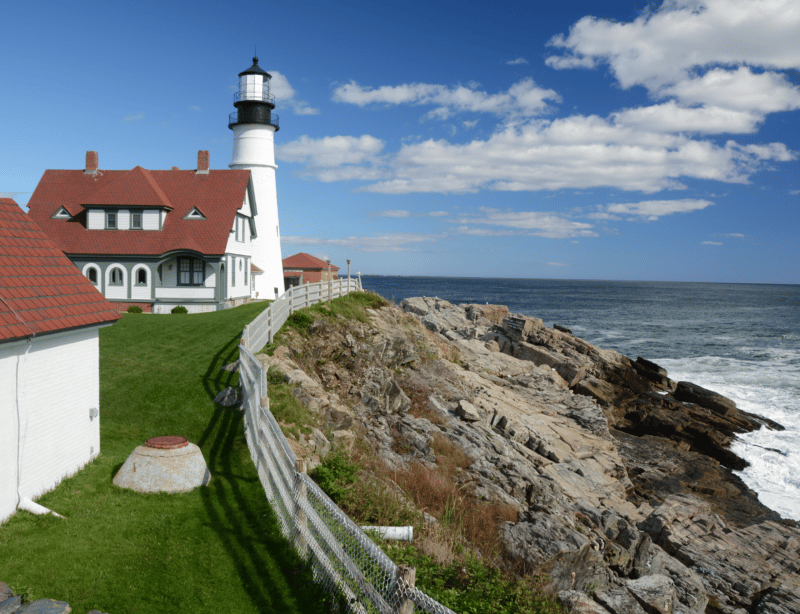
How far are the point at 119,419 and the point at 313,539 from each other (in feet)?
31.3

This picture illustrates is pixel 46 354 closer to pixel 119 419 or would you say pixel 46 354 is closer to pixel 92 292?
pixel 92 292

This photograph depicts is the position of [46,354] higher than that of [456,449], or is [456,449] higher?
[46,354]

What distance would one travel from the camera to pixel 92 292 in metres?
12.0

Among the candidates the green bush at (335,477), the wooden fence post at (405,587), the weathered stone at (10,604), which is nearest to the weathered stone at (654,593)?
the green bush at (335,477)

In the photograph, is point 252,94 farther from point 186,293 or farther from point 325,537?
point 325,537

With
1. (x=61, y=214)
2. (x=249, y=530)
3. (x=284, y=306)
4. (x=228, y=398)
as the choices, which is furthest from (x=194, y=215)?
(x=249, y=530)

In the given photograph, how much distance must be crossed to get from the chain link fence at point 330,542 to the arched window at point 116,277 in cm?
2608

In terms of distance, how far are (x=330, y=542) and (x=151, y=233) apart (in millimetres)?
30516

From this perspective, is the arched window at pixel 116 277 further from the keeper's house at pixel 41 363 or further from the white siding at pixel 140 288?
the keeper's house at pixel 41 363

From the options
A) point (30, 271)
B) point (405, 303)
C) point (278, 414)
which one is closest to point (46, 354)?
point (30, 271)

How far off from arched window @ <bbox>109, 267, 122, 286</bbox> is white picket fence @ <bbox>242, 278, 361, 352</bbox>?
46.1 feet

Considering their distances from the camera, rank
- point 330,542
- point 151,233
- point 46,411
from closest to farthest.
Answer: point 330,542, point 46,411, point 151,233

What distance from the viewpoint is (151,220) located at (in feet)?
106

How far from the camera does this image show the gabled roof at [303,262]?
52463 millimetres
